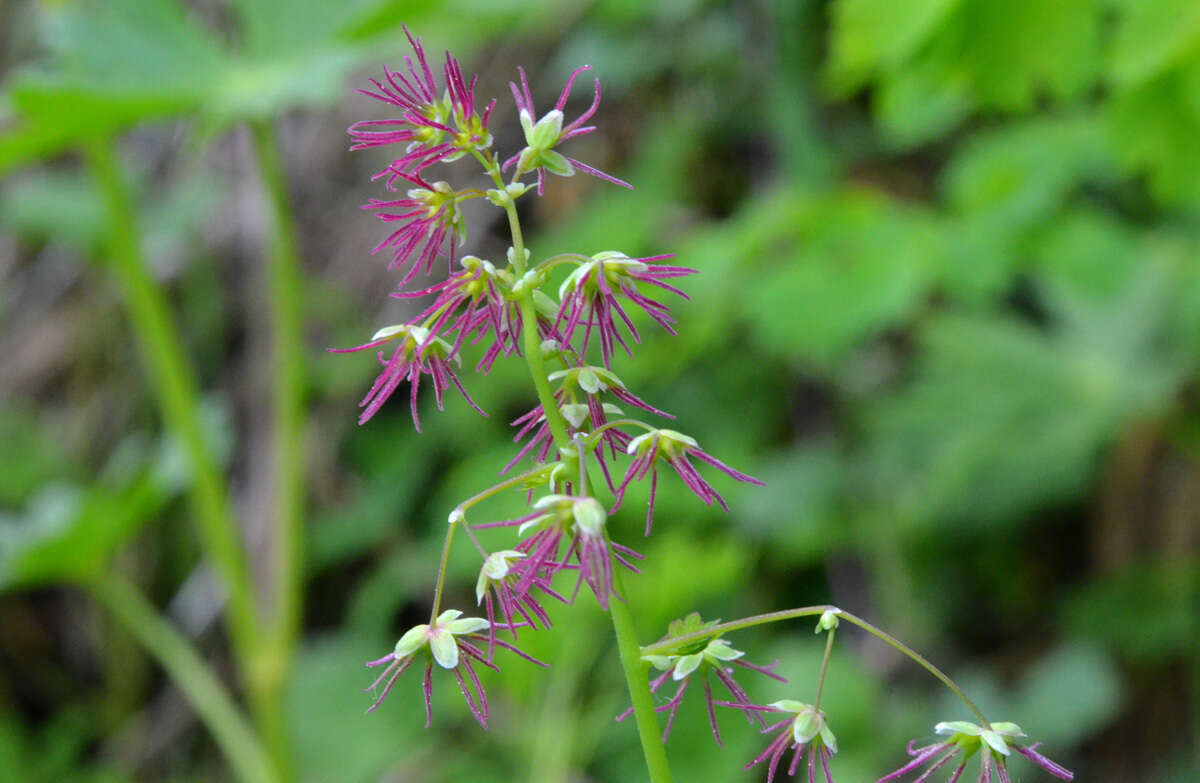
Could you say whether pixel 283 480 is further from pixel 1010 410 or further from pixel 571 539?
pixel 571 539

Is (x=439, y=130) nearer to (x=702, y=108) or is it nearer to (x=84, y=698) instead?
(x=702, y=108)

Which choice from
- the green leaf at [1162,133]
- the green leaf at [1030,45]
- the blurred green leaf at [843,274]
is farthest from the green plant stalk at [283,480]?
the green leaf at [1162,133]

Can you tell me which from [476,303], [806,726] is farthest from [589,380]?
[806,726]

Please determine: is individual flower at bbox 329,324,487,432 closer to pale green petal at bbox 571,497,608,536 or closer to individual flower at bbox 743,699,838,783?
pale green petal at bbox 571,497,608,536

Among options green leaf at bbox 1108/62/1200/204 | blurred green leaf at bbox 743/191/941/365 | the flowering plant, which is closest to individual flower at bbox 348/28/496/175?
the flowering plant

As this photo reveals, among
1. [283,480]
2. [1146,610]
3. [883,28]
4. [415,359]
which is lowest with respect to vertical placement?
[1146,610]

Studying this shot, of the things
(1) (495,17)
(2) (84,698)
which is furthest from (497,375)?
(2) (84,698)

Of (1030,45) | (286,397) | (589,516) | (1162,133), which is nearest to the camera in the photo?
(589,516)
